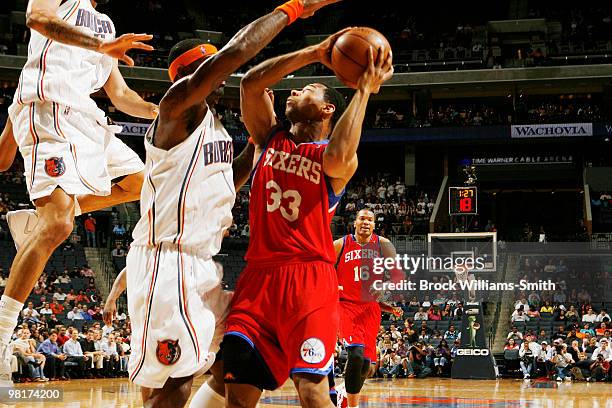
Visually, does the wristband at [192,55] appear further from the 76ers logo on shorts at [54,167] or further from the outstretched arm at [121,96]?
the outstretched arm at [121,96]

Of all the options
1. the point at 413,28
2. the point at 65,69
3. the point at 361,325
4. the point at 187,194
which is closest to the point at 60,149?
the point at 65,69

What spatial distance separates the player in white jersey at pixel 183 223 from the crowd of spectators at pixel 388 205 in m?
22.2

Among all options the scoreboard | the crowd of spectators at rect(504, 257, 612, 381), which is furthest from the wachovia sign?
the scoreboard

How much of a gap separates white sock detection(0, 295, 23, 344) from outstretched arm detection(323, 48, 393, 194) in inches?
70.3

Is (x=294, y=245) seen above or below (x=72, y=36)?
below

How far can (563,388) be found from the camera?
1472 cm

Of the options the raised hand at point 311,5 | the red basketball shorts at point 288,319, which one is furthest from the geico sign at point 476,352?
the raised hand at point 311,5

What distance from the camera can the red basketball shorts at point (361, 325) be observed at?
8.02 meters

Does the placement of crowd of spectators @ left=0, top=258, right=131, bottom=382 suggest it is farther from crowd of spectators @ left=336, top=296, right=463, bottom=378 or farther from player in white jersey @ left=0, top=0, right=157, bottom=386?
player in white jersey @ left=0, top=0, right=157, bottom=386

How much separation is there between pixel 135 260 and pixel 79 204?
1.38m

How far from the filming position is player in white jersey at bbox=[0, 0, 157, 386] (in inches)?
163

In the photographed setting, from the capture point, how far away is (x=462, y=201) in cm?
2103

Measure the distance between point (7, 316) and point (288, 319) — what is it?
1531 millimetres

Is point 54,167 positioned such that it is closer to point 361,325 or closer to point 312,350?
point 312,350
